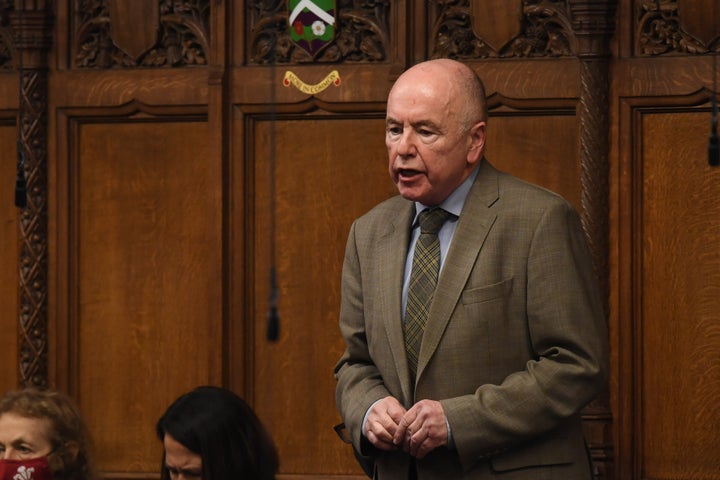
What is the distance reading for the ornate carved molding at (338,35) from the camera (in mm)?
5539

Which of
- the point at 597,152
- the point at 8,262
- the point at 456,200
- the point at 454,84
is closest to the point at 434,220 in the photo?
the point at 456,200

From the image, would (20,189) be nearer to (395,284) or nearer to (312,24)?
(312,24)

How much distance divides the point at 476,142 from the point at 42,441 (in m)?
1.33

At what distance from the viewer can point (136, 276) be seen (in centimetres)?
574

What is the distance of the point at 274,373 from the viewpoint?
18.5 ft

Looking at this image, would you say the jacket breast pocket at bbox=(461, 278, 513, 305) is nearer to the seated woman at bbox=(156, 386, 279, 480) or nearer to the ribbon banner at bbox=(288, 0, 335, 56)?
the seated woman at bbox=(156, 386, 279, 480)

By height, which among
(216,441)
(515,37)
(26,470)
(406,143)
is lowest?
(26,470)

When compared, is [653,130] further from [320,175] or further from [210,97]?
[210,97]

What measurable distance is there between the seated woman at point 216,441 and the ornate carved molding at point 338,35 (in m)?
2.49

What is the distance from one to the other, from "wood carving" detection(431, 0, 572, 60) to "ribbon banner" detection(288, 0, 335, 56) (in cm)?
41

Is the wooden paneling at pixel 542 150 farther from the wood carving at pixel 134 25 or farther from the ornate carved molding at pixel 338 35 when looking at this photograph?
the wood carving at pixel 134 25

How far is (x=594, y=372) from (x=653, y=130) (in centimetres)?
234

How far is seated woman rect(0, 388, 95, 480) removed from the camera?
359 centimetres

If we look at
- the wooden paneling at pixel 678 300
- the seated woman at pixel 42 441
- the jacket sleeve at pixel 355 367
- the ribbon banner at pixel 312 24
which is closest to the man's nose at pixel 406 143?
the jacket sleeve at pixel 355 367
